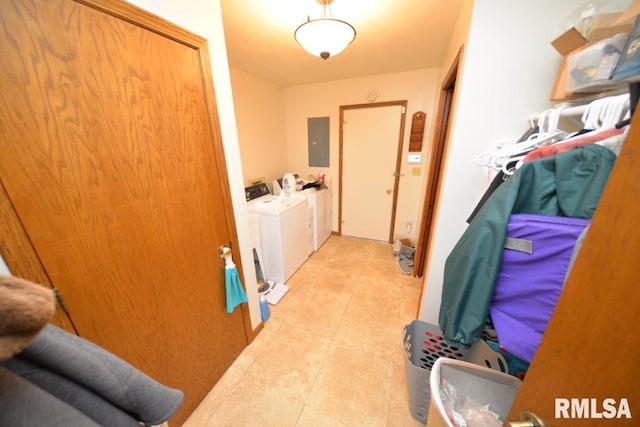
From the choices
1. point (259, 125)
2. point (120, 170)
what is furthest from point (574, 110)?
point (259, 125)

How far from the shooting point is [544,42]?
37.4 inches

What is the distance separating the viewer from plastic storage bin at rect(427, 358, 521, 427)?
2.98 ft

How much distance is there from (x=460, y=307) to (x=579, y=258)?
0.52 meters

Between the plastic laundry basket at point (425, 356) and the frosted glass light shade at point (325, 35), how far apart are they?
1.87 meters

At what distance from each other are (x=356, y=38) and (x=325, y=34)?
684 mm

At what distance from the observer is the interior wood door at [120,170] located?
610mm

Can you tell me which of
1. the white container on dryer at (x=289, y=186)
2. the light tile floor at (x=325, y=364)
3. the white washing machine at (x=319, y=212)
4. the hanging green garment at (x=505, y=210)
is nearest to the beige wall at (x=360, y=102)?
the white washing machine at (x=319, y=212)

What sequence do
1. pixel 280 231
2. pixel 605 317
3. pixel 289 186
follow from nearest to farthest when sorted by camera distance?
pixel 605 317
pixel 280 231
pixel 289 186

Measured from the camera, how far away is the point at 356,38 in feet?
5.74

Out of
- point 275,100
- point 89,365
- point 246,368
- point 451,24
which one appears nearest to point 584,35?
point 451,24

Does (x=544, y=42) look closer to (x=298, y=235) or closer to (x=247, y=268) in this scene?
(x=247, y=268)

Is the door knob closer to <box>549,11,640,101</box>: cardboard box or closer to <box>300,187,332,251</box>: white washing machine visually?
<box>549,11,640,101</box>: cardboard box

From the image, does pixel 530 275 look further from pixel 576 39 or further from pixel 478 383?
pixel 576 39

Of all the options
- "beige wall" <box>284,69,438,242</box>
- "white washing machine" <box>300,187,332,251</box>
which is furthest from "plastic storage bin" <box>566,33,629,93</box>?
"white washing machine" <box>300,187,332,251</box>
